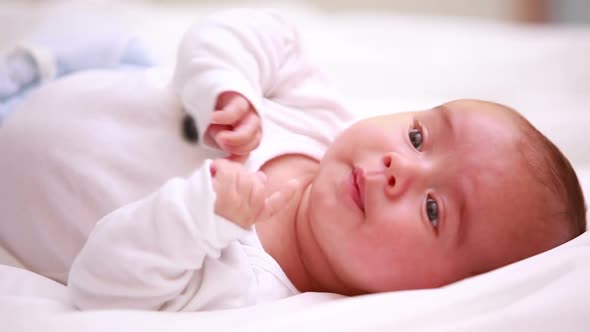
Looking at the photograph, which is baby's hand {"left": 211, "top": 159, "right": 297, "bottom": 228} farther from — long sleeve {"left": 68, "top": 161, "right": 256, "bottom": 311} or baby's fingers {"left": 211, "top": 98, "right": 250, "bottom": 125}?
baby's fingers {"left": 211, "top": 98, "right": 250, "bottom": 125}

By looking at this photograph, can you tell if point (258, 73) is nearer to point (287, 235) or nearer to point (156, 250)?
point (287, 235)

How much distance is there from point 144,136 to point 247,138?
23cm

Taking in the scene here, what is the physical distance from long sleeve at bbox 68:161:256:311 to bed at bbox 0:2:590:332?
4 centimetres

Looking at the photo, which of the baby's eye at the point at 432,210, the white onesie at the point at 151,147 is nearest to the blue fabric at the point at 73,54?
the white onesie at the point at 151,147

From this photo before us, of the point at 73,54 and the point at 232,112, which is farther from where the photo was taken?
the point at 73,54

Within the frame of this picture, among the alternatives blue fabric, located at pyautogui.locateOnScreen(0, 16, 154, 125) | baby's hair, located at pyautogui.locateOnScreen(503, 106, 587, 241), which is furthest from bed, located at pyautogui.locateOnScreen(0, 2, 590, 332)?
blue fabric, located at pyautogui.locateOnScreen(0, 16, 154, 125)

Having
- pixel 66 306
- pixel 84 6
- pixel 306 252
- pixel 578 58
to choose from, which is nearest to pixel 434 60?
pixel 578 58

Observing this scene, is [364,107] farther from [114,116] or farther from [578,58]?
[578,58]

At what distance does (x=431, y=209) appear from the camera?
799mm

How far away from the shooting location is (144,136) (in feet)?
3.46

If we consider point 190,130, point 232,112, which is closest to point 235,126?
point 232,112

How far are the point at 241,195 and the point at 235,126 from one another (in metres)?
0.27

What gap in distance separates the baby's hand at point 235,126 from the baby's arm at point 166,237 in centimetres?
19

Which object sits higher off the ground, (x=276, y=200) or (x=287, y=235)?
(x=276, y=200)
